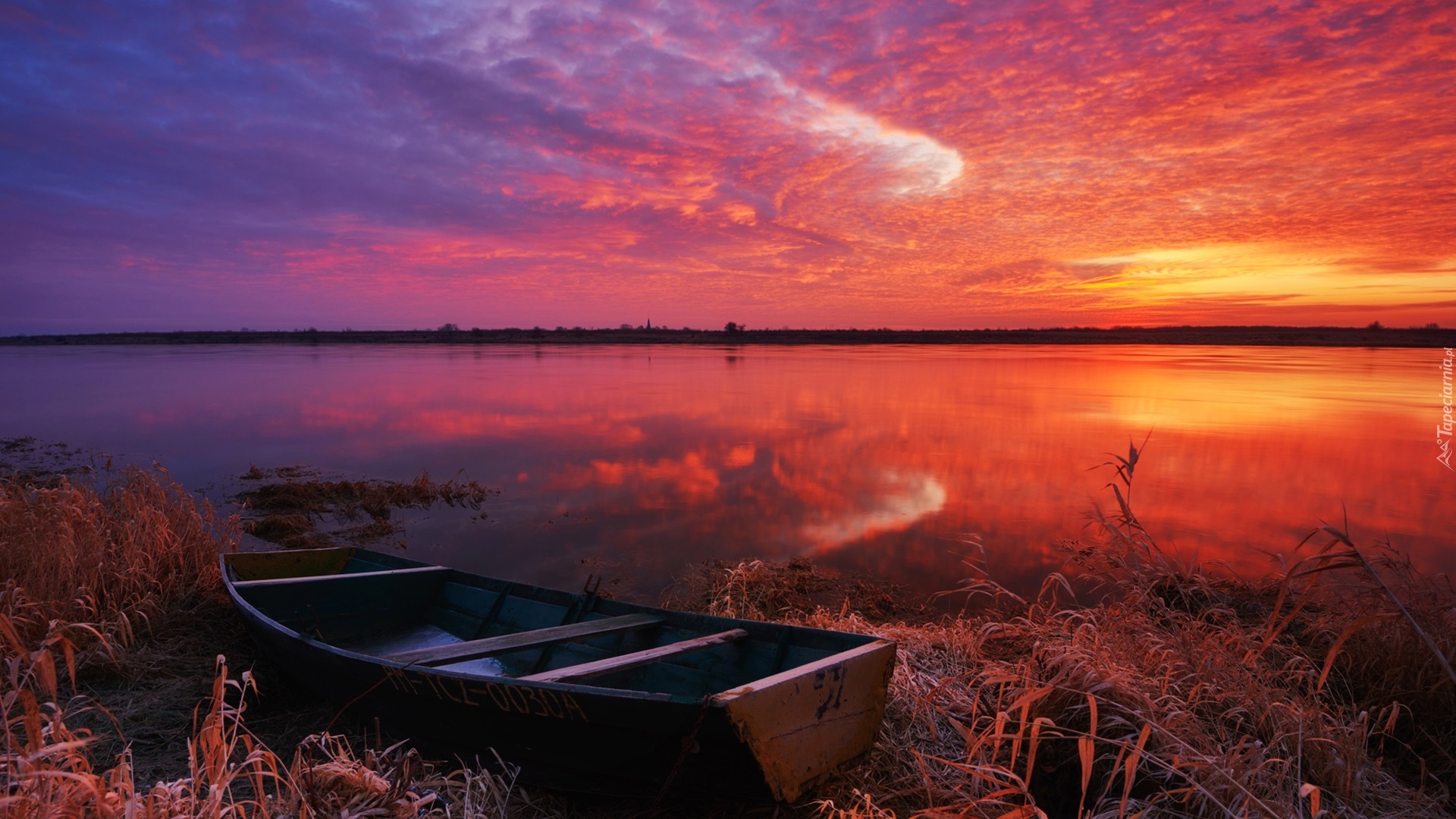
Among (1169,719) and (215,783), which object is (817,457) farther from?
(215,783)

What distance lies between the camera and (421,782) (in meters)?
4.55

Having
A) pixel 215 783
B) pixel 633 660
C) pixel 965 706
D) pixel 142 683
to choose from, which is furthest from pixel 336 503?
pixel 965 706

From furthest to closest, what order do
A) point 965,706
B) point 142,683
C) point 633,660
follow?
1. point 142,683
2. point 965,706
3. point 633,660

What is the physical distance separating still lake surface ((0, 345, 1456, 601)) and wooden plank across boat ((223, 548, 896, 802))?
246cm

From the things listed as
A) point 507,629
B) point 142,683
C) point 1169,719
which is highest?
point 1169,719

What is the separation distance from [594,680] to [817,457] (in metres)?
12.8

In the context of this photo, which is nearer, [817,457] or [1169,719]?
[1169,719]

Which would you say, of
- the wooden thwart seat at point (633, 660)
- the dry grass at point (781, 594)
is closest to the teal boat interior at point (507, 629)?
the wooden thwart seat at point (633, 660)

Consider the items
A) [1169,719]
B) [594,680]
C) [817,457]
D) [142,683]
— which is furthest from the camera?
[817,457]

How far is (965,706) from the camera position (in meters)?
5.55

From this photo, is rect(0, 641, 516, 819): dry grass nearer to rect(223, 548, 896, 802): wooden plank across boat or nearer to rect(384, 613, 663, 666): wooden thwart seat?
rect(223, 548, 896, 802): wooden plank across boat

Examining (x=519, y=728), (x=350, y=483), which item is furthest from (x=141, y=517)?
(x=519, y=728)

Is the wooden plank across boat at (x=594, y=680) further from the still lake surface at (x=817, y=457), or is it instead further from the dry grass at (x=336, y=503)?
the dry grass at (x=336, y=503)

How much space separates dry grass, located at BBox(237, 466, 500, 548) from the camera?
1178 centimetres
